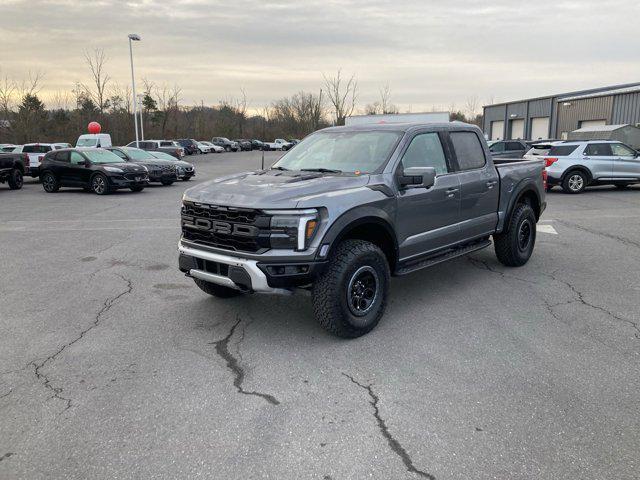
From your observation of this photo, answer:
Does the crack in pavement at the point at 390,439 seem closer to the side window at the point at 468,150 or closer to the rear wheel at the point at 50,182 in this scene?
the side window at the point at 468,150

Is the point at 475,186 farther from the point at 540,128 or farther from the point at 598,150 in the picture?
the point at 540,128

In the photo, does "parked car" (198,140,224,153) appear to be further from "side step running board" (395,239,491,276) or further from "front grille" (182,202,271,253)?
"front grille" (182,202,271,253)

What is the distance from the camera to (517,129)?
51.6m

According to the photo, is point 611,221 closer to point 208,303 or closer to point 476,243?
point 476,243

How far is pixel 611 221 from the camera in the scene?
36.6 feet

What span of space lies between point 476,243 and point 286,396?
12.0 ft

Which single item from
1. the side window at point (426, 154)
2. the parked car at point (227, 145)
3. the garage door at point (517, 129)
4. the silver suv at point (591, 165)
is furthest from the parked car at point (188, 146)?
the side window at point (426, 154)

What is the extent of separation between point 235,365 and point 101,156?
52.8ft

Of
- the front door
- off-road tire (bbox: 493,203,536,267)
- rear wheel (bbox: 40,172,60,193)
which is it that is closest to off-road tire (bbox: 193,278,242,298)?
the front door

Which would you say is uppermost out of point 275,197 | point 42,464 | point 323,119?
point 323,119

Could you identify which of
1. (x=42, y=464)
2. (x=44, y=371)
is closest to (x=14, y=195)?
(x=44, y=371)

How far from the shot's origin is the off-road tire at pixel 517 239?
6910 mm

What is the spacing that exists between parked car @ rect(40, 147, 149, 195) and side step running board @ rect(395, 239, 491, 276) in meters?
14.1

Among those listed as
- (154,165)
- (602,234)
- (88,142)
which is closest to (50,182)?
(154,165)
